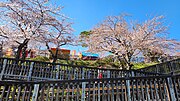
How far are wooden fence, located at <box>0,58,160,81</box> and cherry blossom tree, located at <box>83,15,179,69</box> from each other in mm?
5154

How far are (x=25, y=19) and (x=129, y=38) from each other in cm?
722

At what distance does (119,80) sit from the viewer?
2.88 m

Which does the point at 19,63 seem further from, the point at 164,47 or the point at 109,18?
the point at 164,47

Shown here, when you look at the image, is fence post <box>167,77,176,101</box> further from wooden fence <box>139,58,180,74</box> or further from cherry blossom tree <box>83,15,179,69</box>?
cherry blossom tree <box>83,15,179,69</box>

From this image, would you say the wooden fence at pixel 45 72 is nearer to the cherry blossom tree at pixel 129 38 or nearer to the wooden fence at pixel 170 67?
the wooden fence at pixel 170 67

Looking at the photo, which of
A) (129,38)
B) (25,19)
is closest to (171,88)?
(25,19)

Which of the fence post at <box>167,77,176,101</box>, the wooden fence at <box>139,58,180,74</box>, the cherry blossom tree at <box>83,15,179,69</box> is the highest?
the cherry blossom tree at <box>83,15,179,69</box>

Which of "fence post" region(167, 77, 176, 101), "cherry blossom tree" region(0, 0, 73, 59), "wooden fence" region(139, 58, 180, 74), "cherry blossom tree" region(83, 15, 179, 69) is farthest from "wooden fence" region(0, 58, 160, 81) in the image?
"cherry blossom tree" region(83, 15, 179, 69)

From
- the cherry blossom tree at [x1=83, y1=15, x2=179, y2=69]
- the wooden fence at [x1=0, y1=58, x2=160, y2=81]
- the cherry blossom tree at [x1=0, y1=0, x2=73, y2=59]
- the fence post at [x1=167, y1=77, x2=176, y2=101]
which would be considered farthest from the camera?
the cherry blossom tree at [x1=83, y1=15, x2=179, y2=69]

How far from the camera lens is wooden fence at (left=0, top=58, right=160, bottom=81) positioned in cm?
482

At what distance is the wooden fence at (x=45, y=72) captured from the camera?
4.82 meters

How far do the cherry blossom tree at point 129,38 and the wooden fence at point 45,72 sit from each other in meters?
5.15

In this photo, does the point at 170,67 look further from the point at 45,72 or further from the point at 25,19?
the point at 25,19

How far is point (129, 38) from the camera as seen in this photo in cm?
1073
